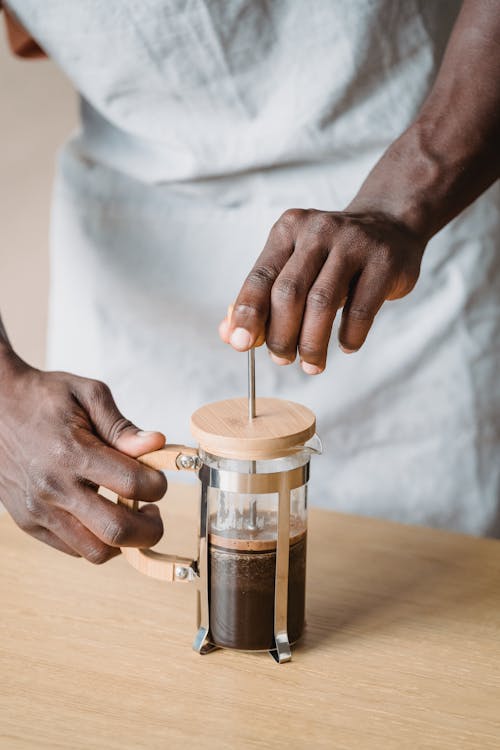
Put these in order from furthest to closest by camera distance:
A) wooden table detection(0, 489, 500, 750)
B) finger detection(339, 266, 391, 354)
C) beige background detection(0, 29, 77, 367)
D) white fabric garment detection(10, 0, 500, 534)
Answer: beige background detection(0, 29, 77, 367)
white fabric garment detection(10, 0, 500, 534)
finger detection(339, 266, 391, 354)
wooden table detection(0, 489, 500, 750)

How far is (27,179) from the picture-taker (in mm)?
2123

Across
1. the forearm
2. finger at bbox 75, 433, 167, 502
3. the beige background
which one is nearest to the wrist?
the forearm

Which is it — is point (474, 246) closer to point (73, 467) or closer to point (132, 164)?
point (132, 164)

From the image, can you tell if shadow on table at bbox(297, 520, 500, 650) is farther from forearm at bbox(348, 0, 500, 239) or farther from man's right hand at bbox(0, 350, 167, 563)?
forearm at bbox(348, 0, 500, 239)

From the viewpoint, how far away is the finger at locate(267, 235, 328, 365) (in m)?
0.80

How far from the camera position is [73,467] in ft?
2.72

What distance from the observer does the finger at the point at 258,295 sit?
0.79 meters

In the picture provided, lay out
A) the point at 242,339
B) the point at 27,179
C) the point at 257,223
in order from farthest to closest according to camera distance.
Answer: the point at 27,179, the point at 257,223, the point at 242,339

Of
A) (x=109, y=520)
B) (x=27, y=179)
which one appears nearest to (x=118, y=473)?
(x=109, y=520)

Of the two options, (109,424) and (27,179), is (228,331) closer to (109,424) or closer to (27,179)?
(109,424)

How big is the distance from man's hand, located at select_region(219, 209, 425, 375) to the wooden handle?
4.3 inches

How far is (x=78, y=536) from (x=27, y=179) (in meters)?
1.44

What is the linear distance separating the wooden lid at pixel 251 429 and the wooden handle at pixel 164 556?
0.02 metres

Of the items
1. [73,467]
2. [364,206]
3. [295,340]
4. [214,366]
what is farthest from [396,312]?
[73,467]
